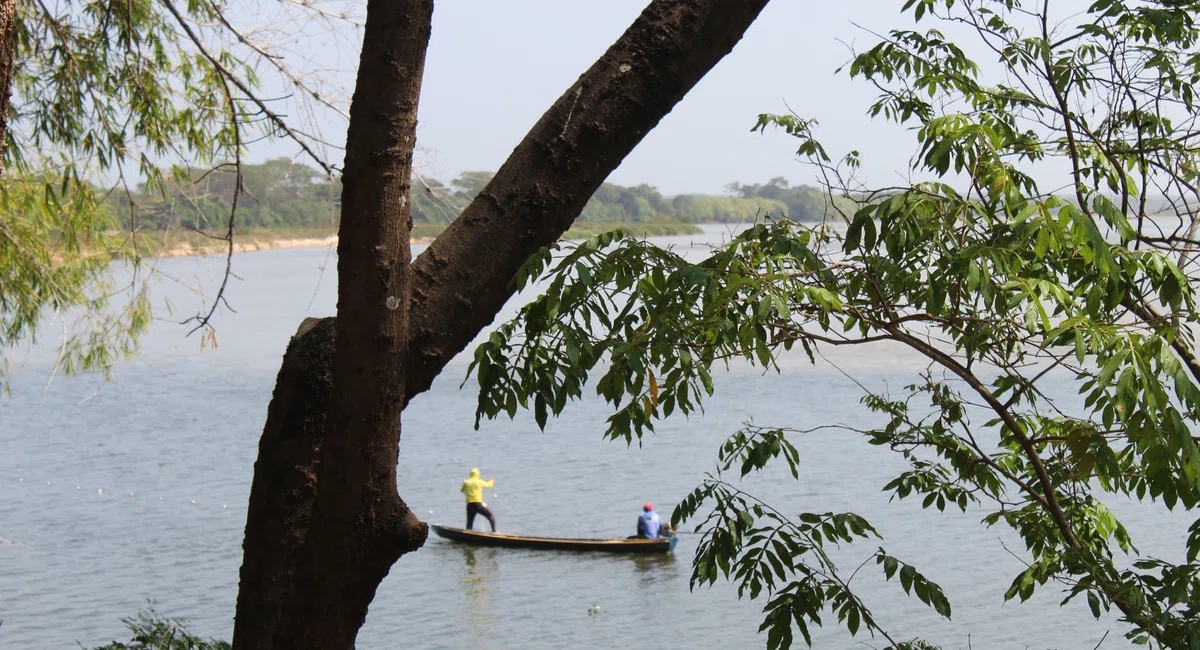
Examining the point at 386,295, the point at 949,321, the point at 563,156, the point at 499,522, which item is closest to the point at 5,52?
the point at 386,295

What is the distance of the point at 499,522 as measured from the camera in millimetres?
16344


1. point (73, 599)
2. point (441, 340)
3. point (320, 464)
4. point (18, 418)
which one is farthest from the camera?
point (18, 418)

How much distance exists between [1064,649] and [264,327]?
33726 mm

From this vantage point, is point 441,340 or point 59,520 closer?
point 441,340

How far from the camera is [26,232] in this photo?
7461mm

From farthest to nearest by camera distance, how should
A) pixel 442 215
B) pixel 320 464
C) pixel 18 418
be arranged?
pixel 18 418
pixel 442 215
pixel 320 464

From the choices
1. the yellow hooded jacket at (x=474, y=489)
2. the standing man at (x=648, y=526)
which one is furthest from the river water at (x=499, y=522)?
the yellow hooded jacket at (x=474, y=489)

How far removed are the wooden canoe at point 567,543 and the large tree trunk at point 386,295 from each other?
1225cm

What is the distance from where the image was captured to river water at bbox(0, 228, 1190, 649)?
11.8 m

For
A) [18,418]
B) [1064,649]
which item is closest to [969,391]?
[1064,649]

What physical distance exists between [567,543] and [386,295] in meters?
12.6

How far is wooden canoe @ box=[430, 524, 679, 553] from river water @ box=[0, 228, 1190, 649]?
0.16 metres

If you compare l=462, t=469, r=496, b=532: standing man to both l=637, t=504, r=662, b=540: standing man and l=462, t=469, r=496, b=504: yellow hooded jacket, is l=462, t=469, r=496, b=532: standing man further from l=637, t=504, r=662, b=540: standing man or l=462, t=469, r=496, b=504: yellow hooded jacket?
l=637, t=504, r=662, b=540: standing man

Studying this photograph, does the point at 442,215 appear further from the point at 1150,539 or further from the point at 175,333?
the point at 175,333
